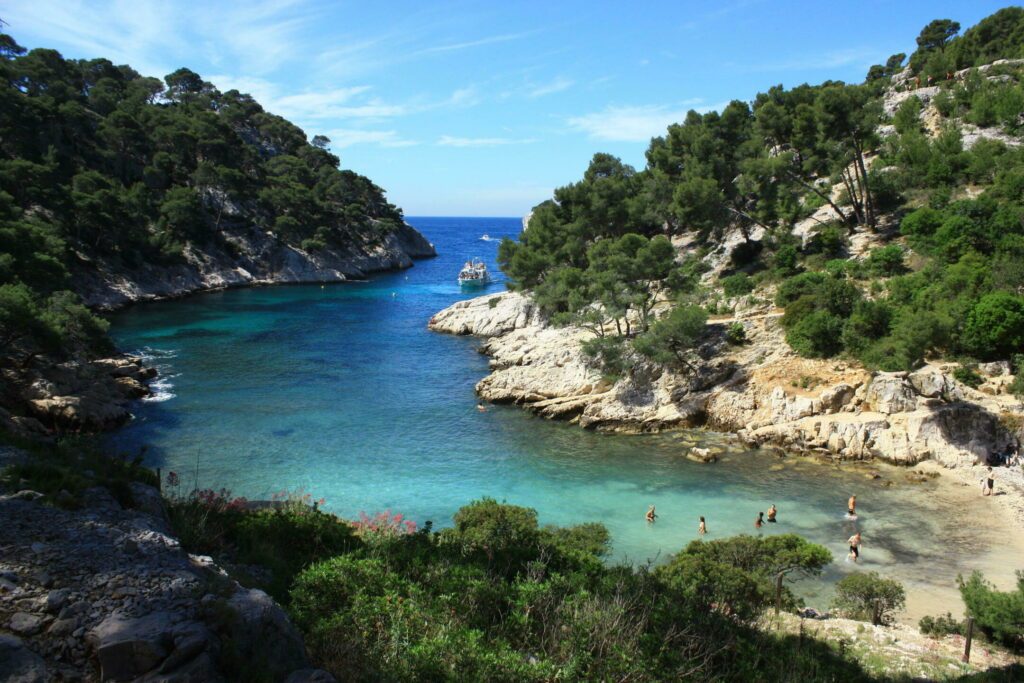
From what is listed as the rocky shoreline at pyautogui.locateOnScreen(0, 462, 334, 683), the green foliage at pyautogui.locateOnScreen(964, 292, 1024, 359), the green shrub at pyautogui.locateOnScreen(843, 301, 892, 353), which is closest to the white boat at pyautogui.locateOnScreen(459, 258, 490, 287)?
the green shrub at pyautogui.locateOnScreen(843, 301, 892, 353)

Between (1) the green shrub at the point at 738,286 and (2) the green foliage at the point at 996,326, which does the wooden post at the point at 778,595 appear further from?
(1) the green shrub at the point at 738,286

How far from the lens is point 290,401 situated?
37.4 meters

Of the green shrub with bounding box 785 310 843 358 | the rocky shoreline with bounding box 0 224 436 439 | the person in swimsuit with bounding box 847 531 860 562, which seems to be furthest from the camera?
the green shrub with bounding box 785 310 843 358

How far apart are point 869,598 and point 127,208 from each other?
79027 mm

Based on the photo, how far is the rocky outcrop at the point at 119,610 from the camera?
6539 millimetres

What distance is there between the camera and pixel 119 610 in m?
7.19

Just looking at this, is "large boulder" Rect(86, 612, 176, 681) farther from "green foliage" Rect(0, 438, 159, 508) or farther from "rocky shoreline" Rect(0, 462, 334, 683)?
"green foliage" Rect(0, 438, 159, 508)

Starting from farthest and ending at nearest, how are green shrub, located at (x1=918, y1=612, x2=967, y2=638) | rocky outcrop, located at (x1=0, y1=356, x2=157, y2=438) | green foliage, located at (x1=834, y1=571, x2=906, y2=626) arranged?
1. rocky outcrop, located at (x1=0, y1=356, x2=157, y2=438)
2. green foliage, located at (x1=834, y1=571, x2=906, y2=626)
3. green shrub, located at (x1=918, y1=612, x2=967, y2=638)

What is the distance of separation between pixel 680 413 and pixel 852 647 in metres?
20.0

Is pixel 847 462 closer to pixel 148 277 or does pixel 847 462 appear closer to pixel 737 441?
pixel 737 441

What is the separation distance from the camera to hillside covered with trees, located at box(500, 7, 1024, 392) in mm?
31750

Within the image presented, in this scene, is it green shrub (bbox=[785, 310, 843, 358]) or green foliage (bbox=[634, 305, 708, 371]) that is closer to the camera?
green shrub (bbox=[785, 310, 843, 358])

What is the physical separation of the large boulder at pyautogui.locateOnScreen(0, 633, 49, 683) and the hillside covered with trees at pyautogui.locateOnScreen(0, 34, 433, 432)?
1098 inches

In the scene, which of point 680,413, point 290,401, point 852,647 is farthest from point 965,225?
point 290,401
